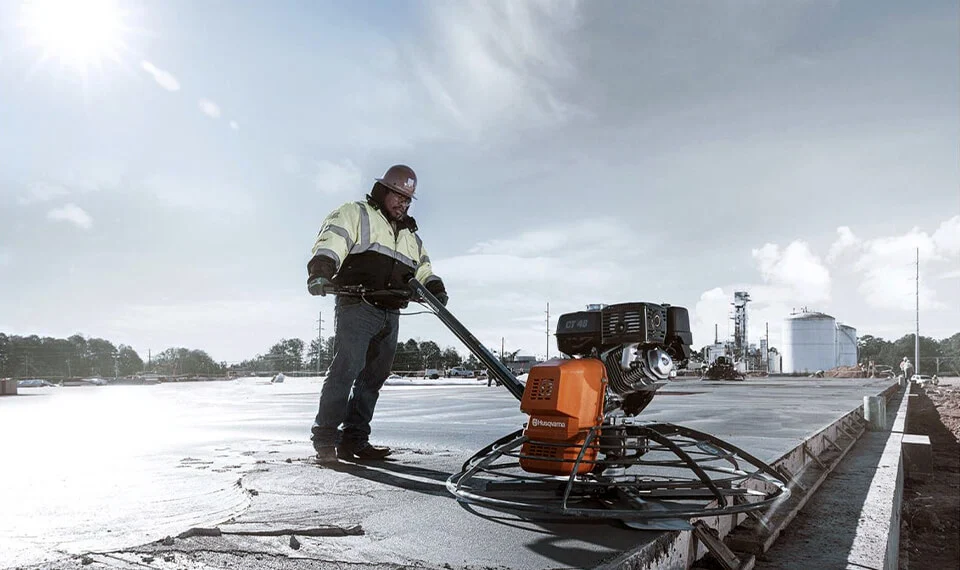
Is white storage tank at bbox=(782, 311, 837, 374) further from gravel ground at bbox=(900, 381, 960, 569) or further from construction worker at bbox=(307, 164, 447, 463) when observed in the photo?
construction worker at bbox=(307, 164, 447, 463)

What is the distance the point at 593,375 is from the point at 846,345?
8271 cm

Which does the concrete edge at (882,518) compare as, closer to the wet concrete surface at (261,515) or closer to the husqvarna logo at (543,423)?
the wet concrete surface at (261,515)

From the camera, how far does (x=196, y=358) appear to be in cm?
10606

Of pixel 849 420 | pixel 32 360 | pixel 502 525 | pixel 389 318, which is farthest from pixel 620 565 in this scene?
pixel 32 360

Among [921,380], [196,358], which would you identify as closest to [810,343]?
[921,380]

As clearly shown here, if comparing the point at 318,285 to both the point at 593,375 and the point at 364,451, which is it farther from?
the point at 593,375

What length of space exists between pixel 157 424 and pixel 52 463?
3174 millimetres

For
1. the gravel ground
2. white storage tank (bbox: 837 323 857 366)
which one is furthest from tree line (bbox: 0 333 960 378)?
the gravel ground

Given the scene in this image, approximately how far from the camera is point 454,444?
4508mm

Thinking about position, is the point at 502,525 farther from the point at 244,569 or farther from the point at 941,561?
the point at 941,561

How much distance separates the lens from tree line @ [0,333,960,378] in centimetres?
8700

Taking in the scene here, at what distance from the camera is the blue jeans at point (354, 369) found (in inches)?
145

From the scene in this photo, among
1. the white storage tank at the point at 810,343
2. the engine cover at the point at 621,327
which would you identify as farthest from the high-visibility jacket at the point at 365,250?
the white storage tank at the point at 810,343

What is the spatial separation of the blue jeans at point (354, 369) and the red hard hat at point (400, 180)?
750 millimetres
